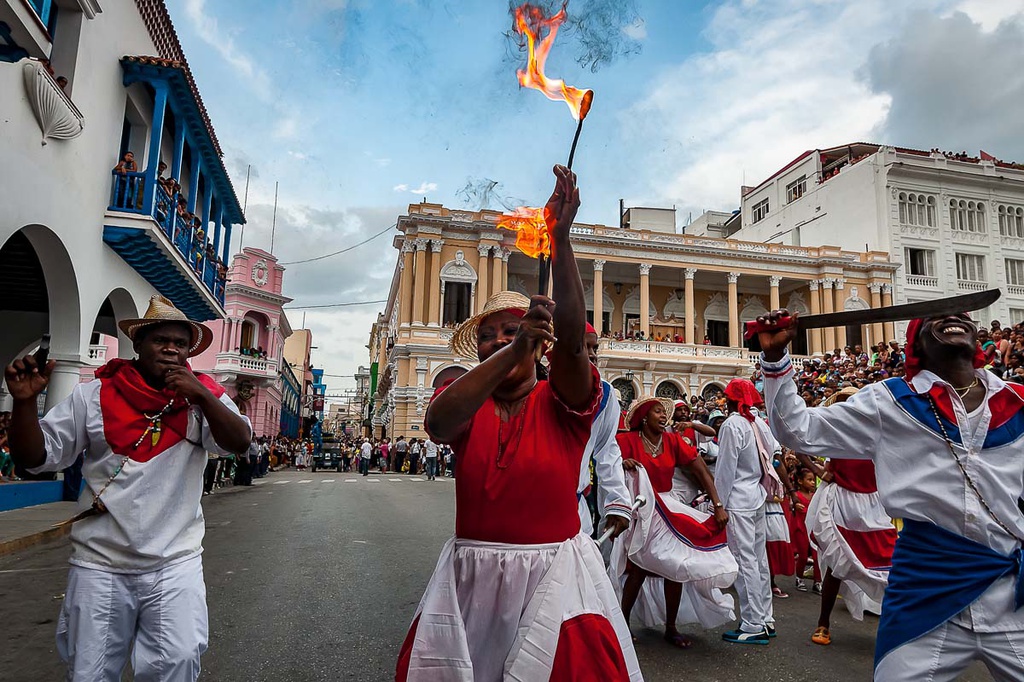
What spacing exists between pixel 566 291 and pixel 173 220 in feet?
41.4

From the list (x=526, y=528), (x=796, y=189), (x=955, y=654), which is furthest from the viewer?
(x=796, y=189)

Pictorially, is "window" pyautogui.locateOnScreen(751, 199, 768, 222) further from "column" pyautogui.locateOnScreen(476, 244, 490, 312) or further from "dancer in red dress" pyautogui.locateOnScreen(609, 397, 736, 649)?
"dancer in red dress" pyautogui.locateOnScreen(609, 397, 736, 649)

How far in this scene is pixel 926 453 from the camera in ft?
9.23

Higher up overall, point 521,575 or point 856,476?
point 856,476

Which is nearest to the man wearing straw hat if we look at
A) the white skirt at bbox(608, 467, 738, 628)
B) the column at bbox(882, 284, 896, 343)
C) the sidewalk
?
the white skirt at bbox(608, 467, 738, 628)

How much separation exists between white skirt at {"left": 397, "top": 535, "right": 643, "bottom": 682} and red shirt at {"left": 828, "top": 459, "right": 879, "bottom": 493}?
145 inches

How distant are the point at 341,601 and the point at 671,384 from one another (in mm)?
32728

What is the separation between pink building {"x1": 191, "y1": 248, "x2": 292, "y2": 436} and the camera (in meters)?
35.8

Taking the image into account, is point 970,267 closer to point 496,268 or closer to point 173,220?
point 496,268

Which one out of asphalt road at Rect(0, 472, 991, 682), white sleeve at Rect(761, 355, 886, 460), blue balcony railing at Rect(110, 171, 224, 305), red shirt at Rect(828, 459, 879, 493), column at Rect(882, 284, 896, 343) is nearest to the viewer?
white sleeve at Rect(761, 355, 886, 460)

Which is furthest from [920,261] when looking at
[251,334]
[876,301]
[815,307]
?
[251,334]

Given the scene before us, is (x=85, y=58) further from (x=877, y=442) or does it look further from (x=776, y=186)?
(x=776, y=186)

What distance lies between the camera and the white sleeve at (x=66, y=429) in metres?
2.84

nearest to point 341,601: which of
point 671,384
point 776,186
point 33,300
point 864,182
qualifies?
point 33,300
